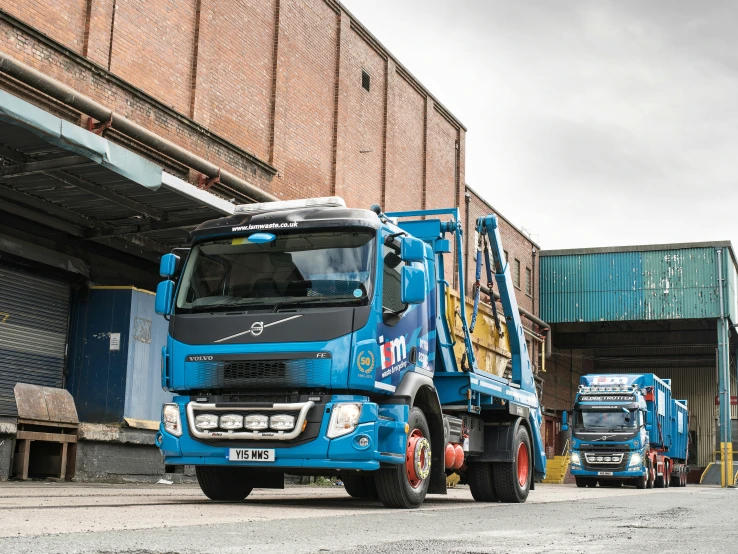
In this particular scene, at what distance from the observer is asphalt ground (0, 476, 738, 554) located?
18.3 ft

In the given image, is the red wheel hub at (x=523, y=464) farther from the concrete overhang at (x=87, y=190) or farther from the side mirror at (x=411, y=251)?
the concrete overhang at (x=87, y=190)

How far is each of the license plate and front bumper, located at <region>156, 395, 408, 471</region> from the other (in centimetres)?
4

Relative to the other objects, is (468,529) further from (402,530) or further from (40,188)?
(40,188)

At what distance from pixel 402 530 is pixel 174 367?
341 centimetres

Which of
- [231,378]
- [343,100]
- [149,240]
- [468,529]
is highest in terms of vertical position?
[343,100]

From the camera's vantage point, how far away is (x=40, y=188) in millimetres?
13594

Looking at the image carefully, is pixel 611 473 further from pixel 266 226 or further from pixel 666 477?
pixel 266 226

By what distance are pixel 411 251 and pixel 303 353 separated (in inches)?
65.9

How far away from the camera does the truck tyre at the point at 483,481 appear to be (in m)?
12.9

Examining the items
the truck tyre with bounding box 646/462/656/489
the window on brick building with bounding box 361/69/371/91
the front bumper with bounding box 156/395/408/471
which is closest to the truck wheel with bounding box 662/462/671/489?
the truck tyre with bounding box 646/462/656/489

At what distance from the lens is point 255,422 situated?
9125 millimetres

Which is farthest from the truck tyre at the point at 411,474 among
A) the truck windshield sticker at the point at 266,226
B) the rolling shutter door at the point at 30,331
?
the rolling shutter door at the point at 30,331

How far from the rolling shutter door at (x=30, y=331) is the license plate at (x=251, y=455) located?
22.0 ft

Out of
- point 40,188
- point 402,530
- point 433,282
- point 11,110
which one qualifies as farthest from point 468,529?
point 40,188
